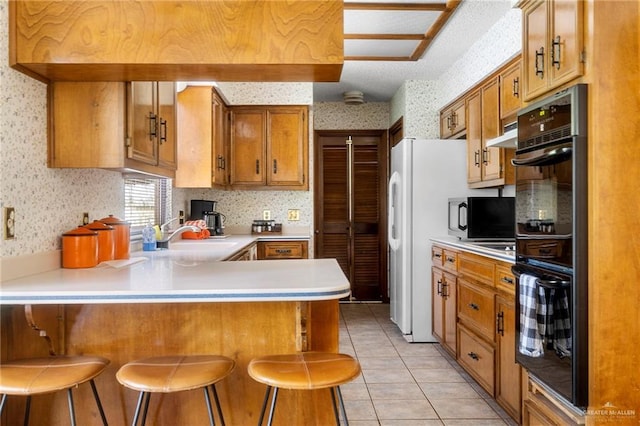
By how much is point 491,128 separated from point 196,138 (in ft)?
7.87

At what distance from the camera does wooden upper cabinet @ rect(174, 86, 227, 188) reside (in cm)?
379

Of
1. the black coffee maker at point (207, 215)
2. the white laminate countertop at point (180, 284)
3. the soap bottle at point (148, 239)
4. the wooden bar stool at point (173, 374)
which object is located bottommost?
the wooden bar stool at point (173, 374)

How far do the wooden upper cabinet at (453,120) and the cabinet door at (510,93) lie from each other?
763 mm

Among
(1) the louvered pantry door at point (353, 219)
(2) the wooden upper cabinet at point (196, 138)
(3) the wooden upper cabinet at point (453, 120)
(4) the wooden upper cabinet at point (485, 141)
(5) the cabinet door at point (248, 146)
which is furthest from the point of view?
(1) the louvered pantry door at point (353, 219)

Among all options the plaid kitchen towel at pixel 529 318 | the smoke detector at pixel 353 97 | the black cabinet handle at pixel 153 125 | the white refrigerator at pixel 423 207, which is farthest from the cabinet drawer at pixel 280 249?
the plaid kitchen towel at pixel 529 318

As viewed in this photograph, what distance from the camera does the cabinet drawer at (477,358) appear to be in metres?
2.68

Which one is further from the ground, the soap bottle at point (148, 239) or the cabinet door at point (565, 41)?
the cabinet door at point (565, 41)

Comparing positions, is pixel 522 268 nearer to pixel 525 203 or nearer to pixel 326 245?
pixel 525 203

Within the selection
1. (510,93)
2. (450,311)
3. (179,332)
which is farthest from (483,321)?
(179,332)

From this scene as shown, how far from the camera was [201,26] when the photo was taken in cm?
173

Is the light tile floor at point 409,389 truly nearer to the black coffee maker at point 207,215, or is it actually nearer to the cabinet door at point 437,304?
the cabinet door at point 437,304

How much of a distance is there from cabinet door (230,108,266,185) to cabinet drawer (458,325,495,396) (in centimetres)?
247

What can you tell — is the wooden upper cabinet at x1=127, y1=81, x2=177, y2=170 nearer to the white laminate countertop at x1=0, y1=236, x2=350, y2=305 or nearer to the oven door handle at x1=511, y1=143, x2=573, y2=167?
the white laminate countertop at x1=0, y1=236, x2=350, y2=305

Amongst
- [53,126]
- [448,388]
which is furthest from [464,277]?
[53,126]
